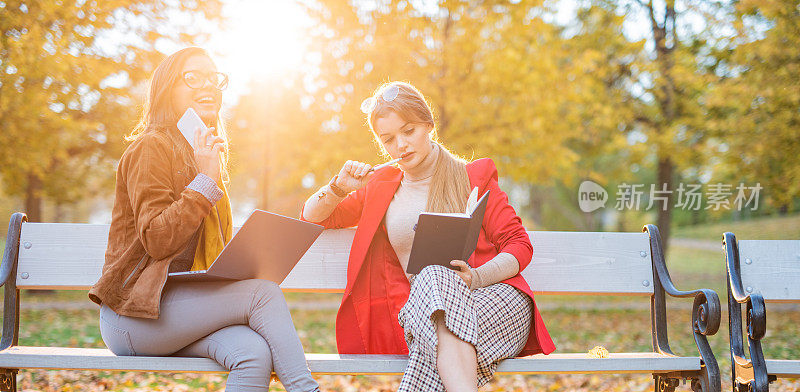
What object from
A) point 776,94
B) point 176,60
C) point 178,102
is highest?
point 776,94

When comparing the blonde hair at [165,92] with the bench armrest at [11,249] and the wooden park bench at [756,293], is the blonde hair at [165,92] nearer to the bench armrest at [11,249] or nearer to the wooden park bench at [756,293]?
the bench armrest at [11,249]

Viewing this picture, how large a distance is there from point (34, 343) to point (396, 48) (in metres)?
4.75

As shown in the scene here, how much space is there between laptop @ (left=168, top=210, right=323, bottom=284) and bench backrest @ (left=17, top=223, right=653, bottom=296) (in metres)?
0.81

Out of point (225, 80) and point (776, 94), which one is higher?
point (776, 94)

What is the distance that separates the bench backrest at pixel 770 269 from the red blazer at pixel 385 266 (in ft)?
4.20

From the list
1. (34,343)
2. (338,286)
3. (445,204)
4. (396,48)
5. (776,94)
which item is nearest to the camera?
(445,204)

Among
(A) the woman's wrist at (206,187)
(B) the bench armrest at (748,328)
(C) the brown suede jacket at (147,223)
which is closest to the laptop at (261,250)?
(C) the brown suede jacket at (147,223)

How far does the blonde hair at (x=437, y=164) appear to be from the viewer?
10.1 feet

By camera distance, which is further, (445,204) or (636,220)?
(636,220)

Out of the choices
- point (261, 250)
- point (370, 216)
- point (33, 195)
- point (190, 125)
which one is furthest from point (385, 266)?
point (33, 195)

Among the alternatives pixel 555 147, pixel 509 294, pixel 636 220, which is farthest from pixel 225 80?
pixel 636 220

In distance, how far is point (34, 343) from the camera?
6.22 metres

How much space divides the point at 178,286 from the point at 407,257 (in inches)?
41.2

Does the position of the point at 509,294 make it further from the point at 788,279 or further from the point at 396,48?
the point at 396,48
